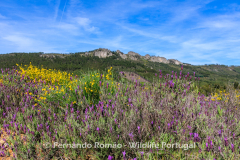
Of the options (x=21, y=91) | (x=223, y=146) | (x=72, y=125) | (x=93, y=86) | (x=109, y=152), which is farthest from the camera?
(x=21, y=91)

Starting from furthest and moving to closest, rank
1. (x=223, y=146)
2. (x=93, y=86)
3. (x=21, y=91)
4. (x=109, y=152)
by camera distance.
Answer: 1. (x=21, y=91)
2. (x=93, y=86)
3. (x=109, y=152)
4. (x=223, y=146)

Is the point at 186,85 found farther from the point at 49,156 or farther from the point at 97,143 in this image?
the point at 49,156

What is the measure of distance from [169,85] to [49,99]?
133 inches

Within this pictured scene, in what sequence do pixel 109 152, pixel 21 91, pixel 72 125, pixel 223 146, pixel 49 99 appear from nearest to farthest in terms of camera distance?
pixel 223 146 < pixel 109 152 < pixel 72 125 < pixel 49 99 < pixel 21 91

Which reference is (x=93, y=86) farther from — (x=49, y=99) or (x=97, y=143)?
(x=97, y=143)

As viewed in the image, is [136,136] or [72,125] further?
[72,125]

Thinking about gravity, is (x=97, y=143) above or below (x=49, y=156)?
above

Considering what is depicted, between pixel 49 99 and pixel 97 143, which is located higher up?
pixel 49 99

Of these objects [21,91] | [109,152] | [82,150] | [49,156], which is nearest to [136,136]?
[109,152]

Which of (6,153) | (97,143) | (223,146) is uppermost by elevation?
(223,146)

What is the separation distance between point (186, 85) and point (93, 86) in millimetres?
2792

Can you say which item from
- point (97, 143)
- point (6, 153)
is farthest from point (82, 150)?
A: point (6, 153)

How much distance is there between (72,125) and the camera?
2.40 meters

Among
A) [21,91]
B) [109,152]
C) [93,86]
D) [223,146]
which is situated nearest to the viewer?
[223,146]
